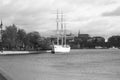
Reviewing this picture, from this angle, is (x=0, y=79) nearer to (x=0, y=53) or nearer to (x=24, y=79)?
(x=24, y=79)

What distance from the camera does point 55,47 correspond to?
Result: 656 feet

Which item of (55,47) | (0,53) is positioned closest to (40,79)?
(0,53)

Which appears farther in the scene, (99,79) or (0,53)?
(0,53)

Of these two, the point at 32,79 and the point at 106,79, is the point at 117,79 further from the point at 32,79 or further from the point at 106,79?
the point at 32,79

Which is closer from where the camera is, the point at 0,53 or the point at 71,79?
the point at 71,79

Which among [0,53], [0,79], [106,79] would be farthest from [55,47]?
[0,79]

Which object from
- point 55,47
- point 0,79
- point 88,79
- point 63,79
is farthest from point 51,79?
point 55,47

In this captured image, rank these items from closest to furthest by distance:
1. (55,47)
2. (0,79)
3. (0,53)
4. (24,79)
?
(0,79)
(24,79)
(0,53)
(55,47)

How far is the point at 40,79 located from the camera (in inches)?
1633

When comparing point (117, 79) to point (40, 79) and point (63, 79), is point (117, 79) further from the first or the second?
point (40, 79)

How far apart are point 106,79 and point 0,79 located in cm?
1870

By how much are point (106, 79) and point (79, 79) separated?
13.2 ft

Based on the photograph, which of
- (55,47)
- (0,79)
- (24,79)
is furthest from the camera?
(55,47)

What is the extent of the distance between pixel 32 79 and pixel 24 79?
135cm
